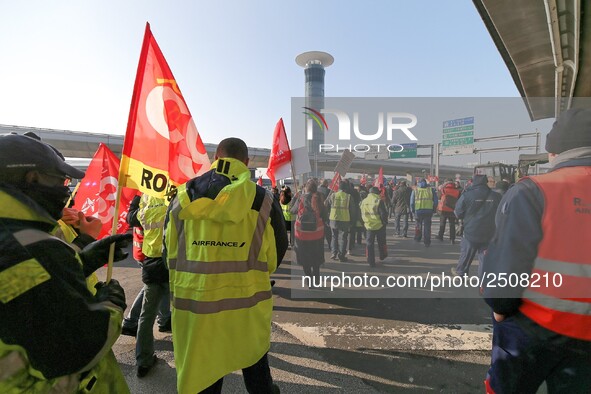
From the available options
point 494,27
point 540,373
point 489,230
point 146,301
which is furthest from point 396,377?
point 494,27

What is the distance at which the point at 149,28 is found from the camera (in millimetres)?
2355

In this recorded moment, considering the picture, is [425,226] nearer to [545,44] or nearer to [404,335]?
[545,44]

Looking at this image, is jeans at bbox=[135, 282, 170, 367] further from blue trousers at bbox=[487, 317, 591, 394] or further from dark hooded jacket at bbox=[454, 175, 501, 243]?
dark hooded jacket at bbox=[454, 175, 501, 243]

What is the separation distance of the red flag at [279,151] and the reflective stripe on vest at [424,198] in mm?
5058

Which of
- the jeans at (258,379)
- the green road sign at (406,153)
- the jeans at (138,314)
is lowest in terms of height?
the jeans at (138,314)


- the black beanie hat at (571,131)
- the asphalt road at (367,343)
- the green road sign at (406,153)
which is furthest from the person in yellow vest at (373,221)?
the green road sign at (406,153)

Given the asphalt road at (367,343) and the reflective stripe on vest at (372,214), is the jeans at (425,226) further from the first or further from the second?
the asphalt road at (367,343)

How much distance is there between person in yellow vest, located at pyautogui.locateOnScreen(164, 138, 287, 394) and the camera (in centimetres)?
179

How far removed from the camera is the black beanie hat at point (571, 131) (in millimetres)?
1625

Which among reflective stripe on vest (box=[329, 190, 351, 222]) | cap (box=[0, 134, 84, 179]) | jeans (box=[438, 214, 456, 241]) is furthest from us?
jeans (box=[438, 214, 456, 241])

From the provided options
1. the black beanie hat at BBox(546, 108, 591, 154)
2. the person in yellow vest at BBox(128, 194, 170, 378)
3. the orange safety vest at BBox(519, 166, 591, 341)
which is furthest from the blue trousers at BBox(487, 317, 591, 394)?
the person in yellow vest at BBox(128, 194, 170, 378)

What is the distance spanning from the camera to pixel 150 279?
9.71 ft

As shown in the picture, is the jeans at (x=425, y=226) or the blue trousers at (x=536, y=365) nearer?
the blue trousers at (x=536, y=365)

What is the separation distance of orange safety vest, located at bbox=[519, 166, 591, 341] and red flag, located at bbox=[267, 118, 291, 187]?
4721 millimetres
